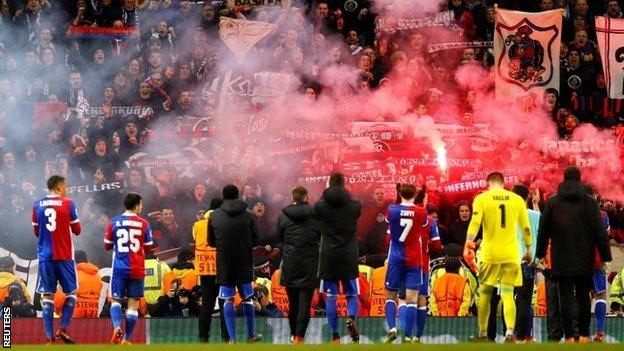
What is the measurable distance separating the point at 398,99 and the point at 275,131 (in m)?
2.21

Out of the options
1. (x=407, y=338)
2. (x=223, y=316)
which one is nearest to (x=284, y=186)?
(x=223, y=316)

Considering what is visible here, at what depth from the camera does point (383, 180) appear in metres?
23.7

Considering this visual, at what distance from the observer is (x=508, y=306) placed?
16.0m

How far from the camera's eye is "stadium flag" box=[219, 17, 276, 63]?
84.7 feet

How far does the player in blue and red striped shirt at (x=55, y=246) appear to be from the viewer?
17375mm

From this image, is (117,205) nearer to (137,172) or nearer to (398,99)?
(137,172)

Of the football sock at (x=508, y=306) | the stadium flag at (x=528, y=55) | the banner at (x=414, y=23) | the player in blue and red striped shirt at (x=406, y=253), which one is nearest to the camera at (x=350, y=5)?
the banner at (x=414, y=23)

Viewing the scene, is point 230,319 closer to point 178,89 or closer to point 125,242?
point 125,242

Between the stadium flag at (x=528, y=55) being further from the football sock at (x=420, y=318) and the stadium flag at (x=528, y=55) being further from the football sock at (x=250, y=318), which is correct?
the football sock at (x=250, y=318)

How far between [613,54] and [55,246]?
11.3 m

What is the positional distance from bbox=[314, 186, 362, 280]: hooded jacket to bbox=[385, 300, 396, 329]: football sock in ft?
1.75

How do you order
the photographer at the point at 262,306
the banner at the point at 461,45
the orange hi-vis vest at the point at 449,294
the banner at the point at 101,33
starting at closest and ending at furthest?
1. the orange hi-vis vest at the point at 449,294
2. the photographer at the point at 262,306
3. the banner at the point at 461,45
4. the banner at the point at 101,33

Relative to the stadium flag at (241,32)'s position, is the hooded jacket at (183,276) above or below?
below

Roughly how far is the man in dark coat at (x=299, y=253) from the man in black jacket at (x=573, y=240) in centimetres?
293
